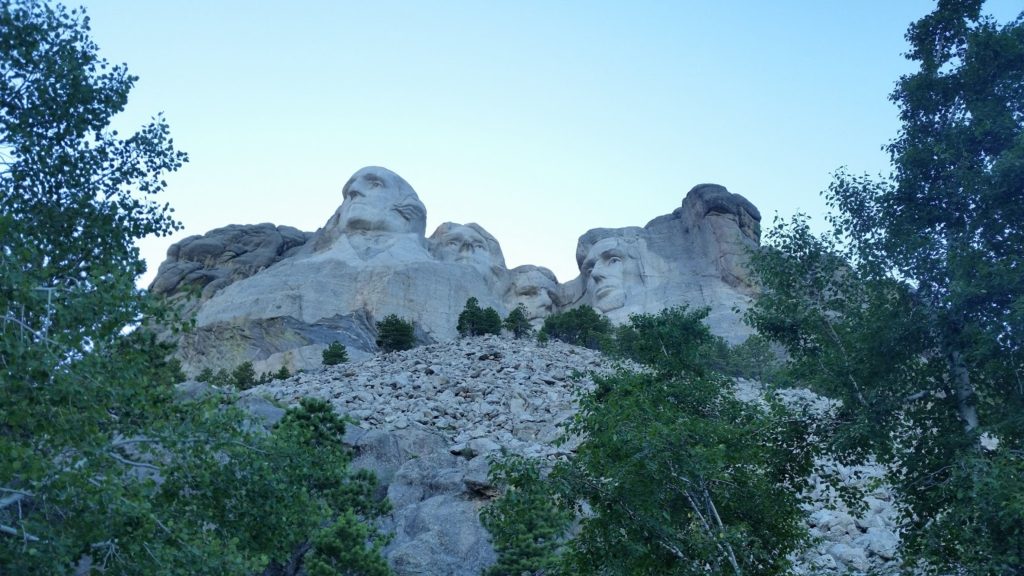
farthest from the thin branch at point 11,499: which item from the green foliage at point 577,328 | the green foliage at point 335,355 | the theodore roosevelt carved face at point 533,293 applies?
the theodore roosevelt carved face at point 533,293

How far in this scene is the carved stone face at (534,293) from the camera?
76594 millimetres

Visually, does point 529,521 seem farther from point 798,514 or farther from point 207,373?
point 207,373

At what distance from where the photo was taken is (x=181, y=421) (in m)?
10.5

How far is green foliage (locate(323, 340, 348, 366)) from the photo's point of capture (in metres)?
47.9

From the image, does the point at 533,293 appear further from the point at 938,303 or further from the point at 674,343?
the point at 938,303

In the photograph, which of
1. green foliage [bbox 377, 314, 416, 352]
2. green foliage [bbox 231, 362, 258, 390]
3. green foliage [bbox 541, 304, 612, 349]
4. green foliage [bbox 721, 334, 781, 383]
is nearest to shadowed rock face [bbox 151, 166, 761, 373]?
green foliage [bbox 377, 314, 416, 352]

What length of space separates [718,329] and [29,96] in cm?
5293

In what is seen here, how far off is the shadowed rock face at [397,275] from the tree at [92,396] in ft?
129

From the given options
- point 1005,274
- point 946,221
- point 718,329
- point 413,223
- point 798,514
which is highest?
point 413,223

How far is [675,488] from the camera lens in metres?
12.2

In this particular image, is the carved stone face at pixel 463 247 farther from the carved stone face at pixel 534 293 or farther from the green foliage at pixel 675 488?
the green foliage at pixel 675 488

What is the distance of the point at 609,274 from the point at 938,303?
61.1 metres

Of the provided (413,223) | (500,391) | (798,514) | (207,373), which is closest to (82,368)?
(798,514)

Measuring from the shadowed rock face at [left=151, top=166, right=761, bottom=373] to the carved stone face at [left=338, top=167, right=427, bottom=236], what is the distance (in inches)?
4.1
